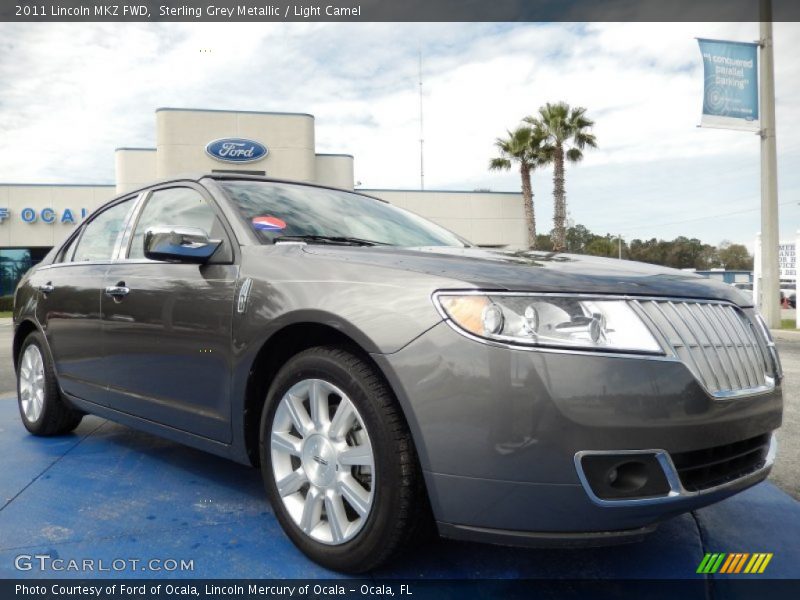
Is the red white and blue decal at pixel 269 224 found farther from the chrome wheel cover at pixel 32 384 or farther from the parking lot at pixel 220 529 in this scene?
the chrome wheel cover at pixel 32 384

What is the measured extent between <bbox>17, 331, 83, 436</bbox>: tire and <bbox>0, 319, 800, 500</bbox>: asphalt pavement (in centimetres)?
195

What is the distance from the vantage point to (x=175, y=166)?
28453 mm

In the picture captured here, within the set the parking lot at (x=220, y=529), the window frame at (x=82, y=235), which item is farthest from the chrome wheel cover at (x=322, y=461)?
the window frame at (x=82, y=235)

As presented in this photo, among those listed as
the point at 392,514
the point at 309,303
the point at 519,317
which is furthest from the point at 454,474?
the point at 309,303

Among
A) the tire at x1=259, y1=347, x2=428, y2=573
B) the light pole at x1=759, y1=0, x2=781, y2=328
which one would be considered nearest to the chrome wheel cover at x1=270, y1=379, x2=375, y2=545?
the tire at x1=259, y1=347, x2=428, y2=573

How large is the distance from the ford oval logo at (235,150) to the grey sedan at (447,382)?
88.8 feet

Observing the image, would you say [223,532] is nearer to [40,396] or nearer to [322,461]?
[322,461]

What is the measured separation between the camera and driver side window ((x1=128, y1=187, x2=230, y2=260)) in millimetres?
3137

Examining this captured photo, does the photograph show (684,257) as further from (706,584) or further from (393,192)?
(706,584)

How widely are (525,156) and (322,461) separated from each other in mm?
29956

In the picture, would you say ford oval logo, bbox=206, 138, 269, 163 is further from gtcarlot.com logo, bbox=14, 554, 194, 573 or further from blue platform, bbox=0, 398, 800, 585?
gtcarlot.com logo, bbox=14, 554, 194, 573

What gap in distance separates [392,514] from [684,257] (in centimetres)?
9759

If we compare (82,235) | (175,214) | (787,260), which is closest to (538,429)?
(175,214)

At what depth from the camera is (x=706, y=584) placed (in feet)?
7.50
